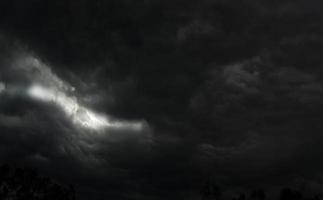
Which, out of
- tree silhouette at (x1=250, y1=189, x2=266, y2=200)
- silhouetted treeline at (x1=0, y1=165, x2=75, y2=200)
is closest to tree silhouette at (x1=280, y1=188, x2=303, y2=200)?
tree silhouette at (x1=250, y1=189, x2=266, y2=200)

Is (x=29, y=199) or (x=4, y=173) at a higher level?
(x=4, y=173)

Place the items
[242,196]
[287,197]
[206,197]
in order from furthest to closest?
[206,197], [242,196], [287,197]

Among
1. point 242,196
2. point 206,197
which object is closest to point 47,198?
point 206,197

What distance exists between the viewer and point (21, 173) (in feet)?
419

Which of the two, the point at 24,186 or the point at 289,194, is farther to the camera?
the point at 24,186

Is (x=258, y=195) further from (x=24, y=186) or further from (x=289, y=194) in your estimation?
(x=24, y=186)

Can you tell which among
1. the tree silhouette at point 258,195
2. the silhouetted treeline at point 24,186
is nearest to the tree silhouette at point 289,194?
the tree silhouette at point 258,195

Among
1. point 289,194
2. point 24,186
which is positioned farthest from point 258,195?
point 24,186

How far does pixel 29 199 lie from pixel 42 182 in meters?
7.76

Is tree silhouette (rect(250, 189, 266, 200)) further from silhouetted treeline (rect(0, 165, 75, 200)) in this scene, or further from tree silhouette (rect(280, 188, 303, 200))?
silhouetted treeline (rect(0, 165, 75, 200))

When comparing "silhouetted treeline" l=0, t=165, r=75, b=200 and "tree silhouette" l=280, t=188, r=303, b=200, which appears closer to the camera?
"tree silhouette" l=280, t=188, r=303, b=200

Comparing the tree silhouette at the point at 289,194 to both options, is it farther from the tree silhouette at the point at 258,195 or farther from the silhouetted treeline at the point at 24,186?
the silhouetted treeline at the point at 24,186

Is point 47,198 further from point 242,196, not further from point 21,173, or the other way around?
point 242,196

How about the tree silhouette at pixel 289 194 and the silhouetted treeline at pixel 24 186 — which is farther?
the silhouetted treeline at pixel 24 186
